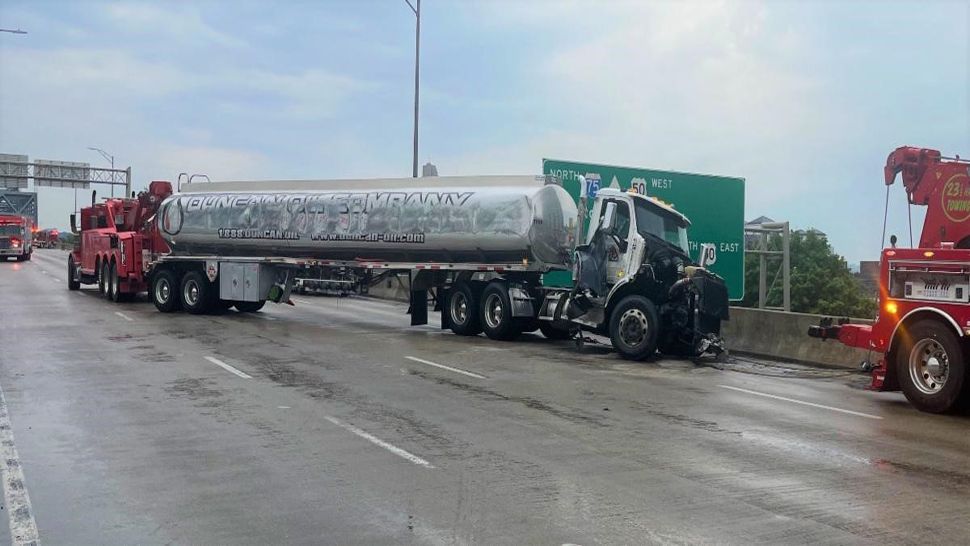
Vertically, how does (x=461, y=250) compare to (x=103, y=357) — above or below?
above

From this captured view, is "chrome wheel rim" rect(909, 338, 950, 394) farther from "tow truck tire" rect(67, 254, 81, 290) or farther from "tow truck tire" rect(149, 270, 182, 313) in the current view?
"tow truck tire" rect(67, 254, 81, 290)

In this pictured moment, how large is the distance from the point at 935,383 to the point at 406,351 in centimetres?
836

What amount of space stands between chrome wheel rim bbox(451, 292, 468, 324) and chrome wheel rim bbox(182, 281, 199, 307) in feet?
25.2

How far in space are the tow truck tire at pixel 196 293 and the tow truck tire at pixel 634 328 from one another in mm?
11725

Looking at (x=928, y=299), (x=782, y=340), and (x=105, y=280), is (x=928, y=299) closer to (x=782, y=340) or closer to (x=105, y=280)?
(x=782, y=340)

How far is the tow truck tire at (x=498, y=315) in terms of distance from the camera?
1827 centimetres

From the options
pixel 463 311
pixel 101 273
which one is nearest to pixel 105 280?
pixel 101 273

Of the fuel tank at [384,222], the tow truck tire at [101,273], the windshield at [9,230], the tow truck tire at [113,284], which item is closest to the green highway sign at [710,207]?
the fuel tank at [384,222]

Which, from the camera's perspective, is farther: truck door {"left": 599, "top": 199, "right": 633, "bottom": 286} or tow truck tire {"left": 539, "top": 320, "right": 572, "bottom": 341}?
tow truck tire {"left": 539, "top": 320, "right": 572, "bottom": 341}

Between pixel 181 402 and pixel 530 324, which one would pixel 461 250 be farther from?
pixel 181 402

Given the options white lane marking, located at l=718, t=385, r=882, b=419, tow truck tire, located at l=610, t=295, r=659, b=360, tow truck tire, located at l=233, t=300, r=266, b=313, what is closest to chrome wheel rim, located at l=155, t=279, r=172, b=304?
tow truck tire, located at l=233, t=300, r=266, b=313

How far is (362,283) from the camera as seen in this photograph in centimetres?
2155

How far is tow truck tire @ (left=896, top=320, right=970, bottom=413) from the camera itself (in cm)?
1072

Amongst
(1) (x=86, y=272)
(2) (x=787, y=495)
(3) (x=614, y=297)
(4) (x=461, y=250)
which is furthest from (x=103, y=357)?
(1) (x=86, y=272)
